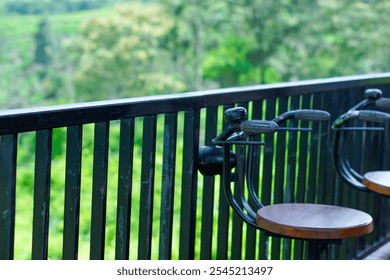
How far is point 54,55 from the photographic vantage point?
1123 inches

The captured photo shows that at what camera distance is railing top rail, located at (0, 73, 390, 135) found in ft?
5.98

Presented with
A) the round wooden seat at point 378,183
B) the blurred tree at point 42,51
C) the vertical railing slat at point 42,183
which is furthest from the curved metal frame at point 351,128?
the blurred tree at point 42,51

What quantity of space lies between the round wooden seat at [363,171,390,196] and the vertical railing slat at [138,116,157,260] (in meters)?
0.82

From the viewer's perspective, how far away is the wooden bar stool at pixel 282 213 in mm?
2070

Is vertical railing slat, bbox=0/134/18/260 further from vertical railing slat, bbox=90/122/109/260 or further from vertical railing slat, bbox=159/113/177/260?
vertical railing slat, bbox=159/113/177/260

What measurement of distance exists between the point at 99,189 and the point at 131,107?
248mm

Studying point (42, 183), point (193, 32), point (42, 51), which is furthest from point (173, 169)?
Answer: point (42, 51)

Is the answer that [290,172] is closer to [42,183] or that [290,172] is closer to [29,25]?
[42,183]

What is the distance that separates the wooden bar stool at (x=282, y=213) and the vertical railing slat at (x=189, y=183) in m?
0.04

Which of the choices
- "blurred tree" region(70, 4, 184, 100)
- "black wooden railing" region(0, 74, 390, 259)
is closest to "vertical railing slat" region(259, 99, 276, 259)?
"black wooden railing" region(0, 74, 390, 259)

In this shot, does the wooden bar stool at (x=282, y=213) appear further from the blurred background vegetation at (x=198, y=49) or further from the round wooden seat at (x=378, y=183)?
the blurred background vegetation at (x=198, y=49)

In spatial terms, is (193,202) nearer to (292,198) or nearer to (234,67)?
(292,198)

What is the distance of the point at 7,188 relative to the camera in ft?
5.97
